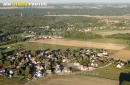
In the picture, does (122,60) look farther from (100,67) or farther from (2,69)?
(2,69)

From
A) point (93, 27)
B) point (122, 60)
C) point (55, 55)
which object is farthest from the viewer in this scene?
point (93, 27)

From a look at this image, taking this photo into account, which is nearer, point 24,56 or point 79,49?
point 24,56

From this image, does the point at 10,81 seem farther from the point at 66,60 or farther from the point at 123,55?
the point at 123,55

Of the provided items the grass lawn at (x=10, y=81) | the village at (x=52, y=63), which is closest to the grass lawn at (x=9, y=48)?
the village at (x=52, y=63)

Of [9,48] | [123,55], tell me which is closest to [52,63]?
[123,55]

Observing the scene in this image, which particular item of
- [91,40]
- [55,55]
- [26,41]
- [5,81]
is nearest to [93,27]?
[91,40]
